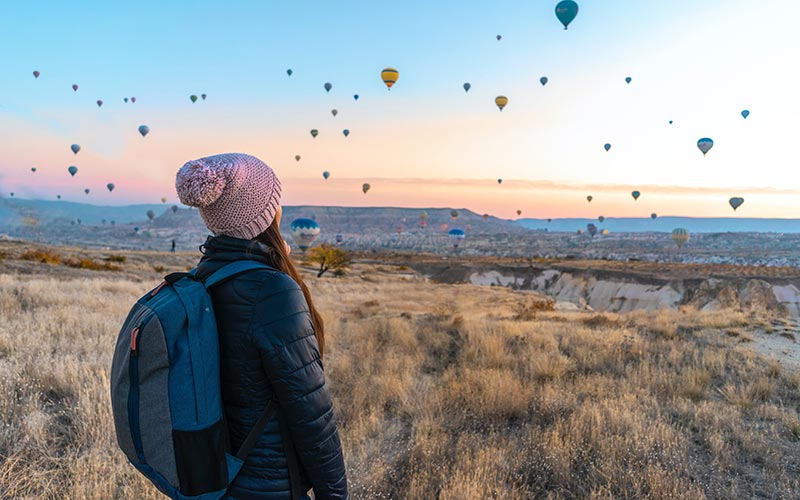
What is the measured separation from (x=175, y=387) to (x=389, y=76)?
40342 millimetres

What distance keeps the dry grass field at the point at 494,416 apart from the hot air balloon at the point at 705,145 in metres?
40.7

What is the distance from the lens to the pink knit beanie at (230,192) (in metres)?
1.87

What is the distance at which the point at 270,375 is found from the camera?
6.08 feet

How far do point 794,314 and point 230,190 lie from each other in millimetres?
40156

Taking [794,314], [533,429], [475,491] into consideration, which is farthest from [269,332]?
[794,314]

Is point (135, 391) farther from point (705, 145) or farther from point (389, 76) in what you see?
point (705, 145)

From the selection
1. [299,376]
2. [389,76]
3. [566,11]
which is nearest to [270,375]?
[299,376]

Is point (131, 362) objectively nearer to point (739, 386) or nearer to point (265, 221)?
point (265, 221)

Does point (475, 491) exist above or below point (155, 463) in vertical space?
below

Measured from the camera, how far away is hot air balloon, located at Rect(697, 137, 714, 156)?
139 feet

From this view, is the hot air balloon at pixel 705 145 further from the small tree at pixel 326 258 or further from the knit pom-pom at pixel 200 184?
the knit pom-pom at pixel 200 184

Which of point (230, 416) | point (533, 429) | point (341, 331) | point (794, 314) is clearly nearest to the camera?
point (230, 416)

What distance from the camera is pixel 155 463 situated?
5.86ft

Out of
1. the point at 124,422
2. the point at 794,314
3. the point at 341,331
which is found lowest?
the point at 794,314
